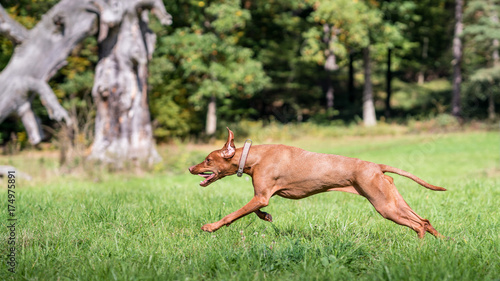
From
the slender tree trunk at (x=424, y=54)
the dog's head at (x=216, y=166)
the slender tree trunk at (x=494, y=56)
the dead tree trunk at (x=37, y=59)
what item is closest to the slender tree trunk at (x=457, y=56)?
the slender tree trunk at (x=494, y=56)

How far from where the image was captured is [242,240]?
4.17 metres

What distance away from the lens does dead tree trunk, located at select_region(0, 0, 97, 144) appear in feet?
28.6

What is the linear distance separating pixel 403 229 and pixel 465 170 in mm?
8165

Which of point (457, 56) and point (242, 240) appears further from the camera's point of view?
point (457, 56)

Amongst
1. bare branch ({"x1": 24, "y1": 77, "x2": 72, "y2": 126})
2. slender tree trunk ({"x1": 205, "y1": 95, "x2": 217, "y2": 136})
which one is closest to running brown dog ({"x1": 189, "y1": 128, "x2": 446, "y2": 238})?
bare branch ({"x1": 24, "y1": 77, "x2": 72, "y2": 126})

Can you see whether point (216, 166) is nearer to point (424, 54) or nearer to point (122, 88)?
point (122, 88)

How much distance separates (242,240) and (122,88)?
880 centimetres

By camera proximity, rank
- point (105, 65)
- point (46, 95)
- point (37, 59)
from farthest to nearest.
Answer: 1. point (105, 65)
2. point (37, 59)
3. point (46, 95)

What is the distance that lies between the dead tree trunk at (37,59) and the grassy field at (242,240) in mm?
2341

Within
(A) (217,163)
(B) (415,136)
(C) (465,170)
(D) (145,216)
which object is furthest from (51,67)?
(B) (415,136)

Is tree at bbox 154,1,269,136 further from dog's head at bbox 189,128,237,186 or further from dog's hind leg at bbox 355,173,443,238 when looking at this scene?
dog's hind leg at bbox 355,173,443,238

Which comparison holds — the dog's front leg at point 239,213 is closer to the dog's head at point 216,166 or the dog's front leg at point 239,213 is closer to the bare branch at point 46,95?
the dog's head at point 216,166

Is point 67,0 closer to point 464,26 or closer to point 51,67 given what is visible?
point 51,67

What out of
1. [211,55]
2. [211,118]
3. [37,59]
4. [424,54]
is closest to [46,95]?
[37,59]
